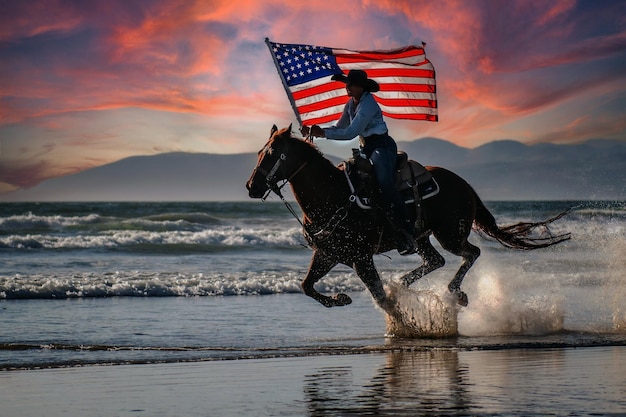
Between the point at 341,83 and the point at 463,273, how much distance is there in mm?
3219

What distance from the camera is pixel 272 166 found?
11.8 metres

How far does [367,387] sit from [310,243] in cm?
373

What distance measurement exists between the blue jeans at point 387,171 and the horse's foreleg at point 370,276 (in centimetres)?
64

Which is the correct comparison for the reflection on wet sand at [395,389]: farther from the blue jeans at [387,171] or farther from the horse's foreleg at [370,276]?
the blue jeans at [387,171]

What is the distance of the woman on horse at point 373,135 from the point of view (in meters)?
12.1

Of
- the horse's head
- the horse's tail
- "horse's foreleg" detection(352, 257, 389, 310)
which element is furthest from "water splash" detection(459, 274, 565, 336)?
the horse's head

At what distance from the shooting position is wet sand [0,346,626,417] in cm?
777

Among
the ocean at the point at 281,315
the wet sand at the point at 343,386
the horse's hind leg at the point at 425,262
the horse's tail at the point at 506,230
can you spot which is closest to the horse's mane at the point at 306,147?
the ocean at the point at 281,315

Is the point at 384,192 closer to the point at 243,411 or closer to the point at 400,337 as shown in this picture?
the point at 400,337

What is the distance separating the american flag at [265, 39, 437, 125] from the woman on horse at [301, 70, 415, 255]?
4.79ft

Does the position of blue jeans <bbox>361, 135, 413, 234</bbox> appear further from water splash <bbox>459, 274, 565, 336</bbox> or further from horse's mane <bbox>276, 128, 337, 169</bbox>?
water splash <bbox>459, 274, 565, 336</bbox>

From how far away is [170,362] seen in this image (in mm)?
11023

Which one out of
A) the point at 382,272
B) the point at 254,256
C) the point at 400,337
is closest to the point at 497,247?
the point at 254,256

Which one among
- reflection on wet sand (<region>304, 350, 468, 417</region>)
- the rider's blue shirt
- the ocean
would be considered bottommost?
reflection on wet sand (<region>304, 350, 468, 417</region>)
